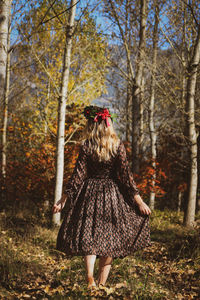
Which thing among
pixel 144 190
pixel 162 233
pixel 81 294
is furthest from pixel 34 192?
pixel 81 294

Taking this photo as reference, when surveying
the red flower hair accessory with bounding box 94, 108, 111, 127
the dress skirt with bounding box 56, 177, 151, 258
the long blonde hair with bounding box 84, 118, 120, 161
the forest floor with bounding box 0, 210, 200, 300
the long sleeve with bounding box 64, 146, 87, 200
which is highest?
the red flower hair accessory with bounding box 94, 108, 111, 127

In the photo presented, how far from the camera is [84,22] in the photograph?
Result: 6.18m

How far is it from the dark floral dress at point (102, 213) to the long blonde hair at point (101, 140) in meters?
0.06

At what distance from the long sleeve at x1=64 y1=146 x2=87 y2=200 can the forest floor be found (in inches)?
36.5

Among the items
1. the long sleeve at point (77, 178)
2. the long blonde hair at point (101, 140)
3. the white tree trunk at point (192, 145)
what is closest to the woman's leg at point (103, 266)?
the long sleeve at point (77, 178)

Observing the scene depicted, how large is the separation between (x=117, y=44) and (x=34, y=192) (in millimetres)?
5578

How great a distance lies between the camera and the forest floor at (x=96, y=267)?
267 cm

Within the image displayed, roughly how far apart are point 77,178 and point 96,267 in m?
1.65

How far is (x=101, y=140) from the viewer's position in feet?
9.70

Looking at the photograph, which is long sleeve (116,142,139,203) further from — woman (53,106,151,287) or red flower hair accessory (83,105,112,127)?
red flower hair accessory (83,105,112,127)

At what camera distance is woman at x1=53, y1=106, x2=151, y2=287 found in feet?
8.95

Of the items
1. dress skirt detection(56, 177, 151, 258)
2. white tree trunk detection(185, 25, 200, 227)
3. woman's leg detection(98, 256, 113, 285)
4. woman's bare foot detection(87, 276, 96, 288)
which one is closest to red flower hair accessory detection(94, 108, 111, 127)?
dress skirt detection(56, 177, 151, 258)

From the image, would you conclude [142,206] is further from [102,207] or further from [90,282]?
[90,282]

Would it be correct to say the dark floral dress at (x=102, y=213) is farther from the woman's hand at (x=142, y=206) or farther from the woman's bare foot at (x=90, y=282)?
the woman's bare foot at (x=90, y=282)
